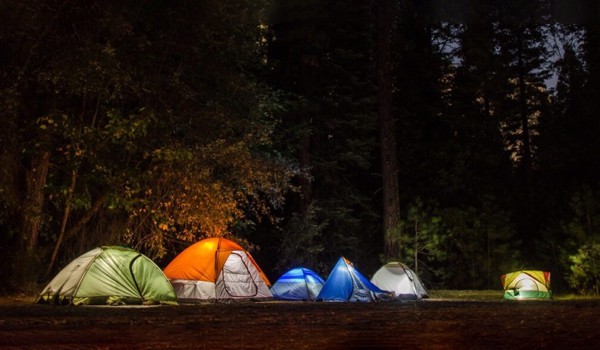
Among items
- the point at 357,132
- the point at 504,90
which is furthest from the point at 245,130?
the point at 504,90

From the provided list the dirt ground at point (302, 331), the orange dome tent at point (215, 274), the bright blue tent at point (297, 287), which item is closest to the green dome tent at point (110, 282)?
the orange dome tent at point (215, 274)

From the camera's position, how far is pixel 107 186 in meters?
14.6

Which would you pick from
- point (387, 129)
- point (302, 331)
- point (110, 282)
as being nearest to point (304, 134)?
point (387, 129)

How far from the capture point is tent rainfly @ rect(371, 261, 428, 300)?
15812mm

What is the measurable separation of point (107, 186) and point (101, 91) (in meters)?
2.28

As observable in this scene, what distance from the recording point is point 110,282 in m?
11.9

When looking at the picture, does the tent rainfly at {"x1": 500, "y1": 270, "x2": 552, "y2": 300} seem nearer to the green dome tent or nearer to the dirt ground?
the dirt ground

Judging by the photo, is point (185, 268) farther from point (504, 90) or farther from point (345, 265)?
point (504, 90)

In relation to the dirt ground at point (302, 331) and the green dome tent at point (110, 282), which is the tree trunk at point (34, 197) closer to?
the green dome tent at point (110, 282)

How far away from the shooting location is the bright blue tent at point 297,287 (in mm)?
15531

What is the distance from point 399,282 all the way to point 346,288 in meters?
2.03

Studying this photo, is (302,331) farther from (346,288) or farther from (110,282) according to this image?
(346,288)

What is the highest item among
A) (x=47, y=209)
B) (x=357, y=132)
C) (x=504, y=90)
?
(x=504, y=90)

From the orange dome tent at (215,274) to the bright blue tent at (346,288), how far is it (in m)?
1.42
